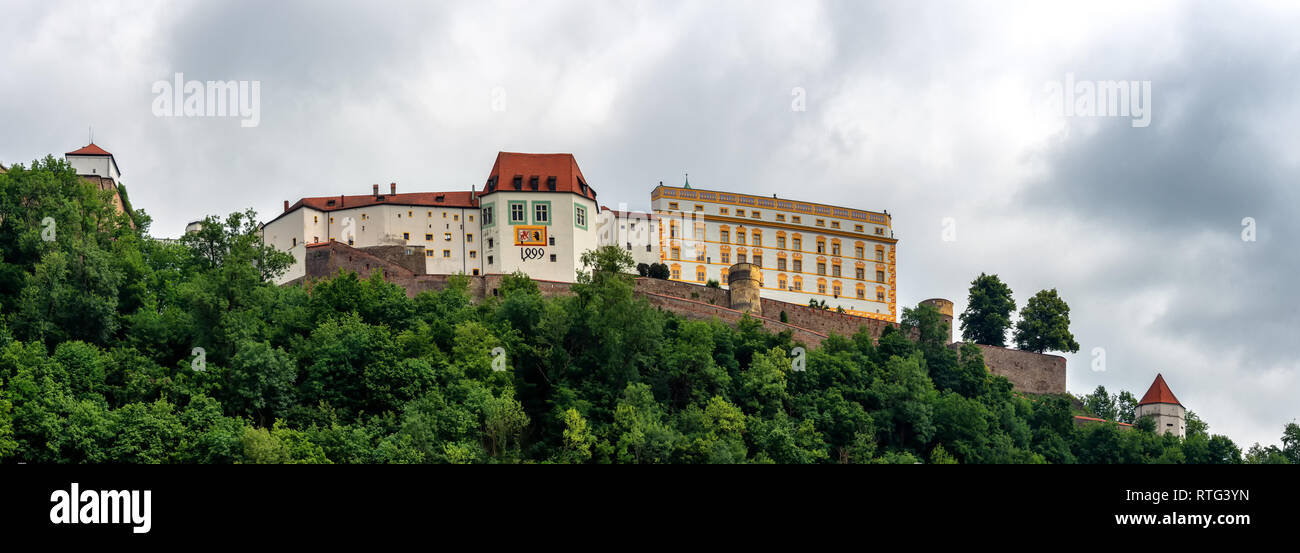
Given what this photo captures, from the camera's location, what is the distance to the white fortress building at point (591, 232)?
8438cm

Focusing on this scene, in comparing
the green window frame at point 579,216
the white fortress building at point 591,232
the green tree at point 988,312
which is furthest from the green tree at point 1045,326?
the green window frame at point 579,216

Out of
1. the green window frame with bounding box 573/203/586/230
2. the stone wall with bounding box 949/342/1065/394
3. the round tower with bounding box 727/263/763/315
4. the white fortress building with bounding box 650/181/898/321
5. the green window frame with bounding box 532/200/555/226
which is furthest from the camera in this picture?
the white fortress building with bounding box 650/181/898/321

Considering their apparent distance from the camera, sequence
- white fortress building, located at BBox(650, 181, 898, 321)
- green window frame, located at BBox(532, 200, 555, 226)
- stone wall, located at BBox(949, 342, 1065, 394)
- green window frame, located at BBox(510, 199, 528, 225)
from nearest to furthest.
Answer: stone wall, located at BBox(949, 342, 1065, 394), green window frame, located at BBox(532, 200, 555, 226), green window frame, located at BBox(510, 199, 528, 225), white fortress building, located at BBox(650, 181, 898, 321)

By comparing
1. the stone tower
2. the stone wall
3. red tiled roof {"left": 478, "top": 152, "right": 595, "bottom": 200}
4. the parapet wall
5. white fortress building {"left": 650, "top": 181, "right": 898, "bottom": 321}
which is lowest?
the stone tower

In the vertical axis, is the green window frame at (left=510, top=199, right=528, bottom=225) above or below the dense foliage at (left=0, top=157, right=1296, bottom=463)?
above

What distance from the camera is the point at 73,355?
58531 mm

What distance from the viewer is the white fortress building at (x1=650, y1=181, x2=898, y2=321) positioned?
94.7 m

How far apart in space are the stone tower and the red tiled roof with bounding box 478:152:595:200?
31428 mm

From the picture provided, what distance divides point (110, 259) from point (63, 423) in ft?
41.1

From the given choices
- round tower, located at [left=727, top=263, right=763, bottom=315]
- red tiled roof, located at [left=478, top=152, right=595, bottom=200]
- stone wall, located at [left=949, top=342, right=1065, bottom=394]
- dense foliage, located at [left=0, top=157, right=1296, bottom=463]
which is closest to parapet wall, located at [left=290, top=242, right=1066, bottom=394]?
stone wall, located at [left=949, top=342, right=1065, bottom=394]

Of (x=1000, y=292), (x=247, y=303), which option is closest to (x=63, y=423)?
(x=247, y=303)

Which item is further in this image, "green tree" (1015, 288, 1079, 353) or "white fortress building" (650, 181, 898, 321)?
"white fortress building" (650, 181, 898, 321)

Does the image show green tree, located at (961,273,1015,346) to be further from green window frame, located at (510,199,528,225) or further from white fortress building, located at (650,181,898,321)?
green window frame, located at (510,199,528,225)
